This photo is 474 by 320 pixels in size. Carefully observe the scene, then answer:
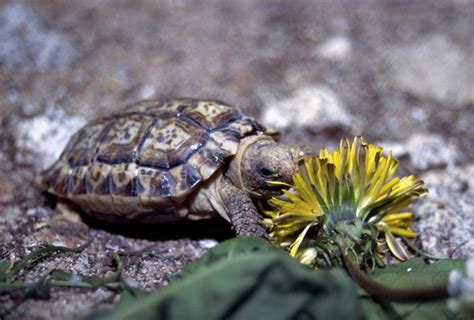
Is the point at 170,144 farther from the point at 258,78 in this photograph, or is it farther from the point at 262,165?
the point at 258,78

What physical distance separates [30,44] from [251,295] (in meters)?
3.59

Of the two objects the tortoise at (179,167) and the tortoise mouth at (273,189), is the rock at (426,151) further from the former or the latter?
the tortoise mouth at (273,189)

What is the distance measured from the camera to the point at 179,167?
2.68m

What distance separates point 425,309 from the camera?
1957 millimetres

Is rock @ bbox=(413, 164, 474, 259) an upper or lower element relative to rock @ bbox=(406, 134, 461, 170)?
lower

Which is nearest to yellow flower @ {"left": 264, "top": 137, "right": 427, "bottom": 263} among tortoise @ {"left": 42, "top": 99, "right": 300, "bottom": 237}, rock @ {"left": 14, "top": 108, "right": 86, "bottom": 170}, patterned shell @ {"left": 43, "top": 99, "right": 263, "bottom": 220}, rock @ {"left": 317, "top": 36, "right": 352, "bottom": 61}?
tortoise @ {"left": 42, "top": 99, "right": 300, "bottom": 237}

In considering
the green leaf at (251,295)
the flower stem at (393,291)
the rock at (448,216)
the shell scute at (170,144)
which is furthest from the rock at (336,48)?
the green leaf at (251,295)

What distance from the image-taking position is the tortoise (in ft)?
8.70

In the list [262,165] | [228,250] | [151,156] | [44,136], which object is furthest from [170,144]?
[44,136]

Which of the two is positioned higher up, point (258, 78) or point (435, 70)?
point (435, 70)

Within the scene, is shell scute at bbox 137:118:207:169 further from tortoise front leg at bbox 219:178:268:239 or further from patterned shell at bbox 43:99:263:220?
tortoise front leg at bbox 219:178:268:239

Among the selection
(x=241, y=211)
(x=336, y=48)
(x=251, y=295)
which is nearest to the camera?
(x=251, y=295)

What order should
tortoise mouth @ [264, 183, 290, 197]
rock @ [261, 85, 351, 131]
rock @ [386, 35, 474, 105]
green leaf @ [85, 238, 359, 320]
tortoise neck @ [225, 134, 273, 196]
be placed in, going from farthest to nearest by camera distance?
rock @ [386, 35, 474, 105] → rock @ [261, 85, 351, 131] → tortoise neck @ [225, 134, 273, 196] → tortoise mouth @ [264, 183, 290, 197] → green leaf @ [85, 238, 359, 320]

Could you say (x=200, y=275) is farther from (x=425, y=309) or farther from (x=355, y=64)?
(x=355, y=64)
